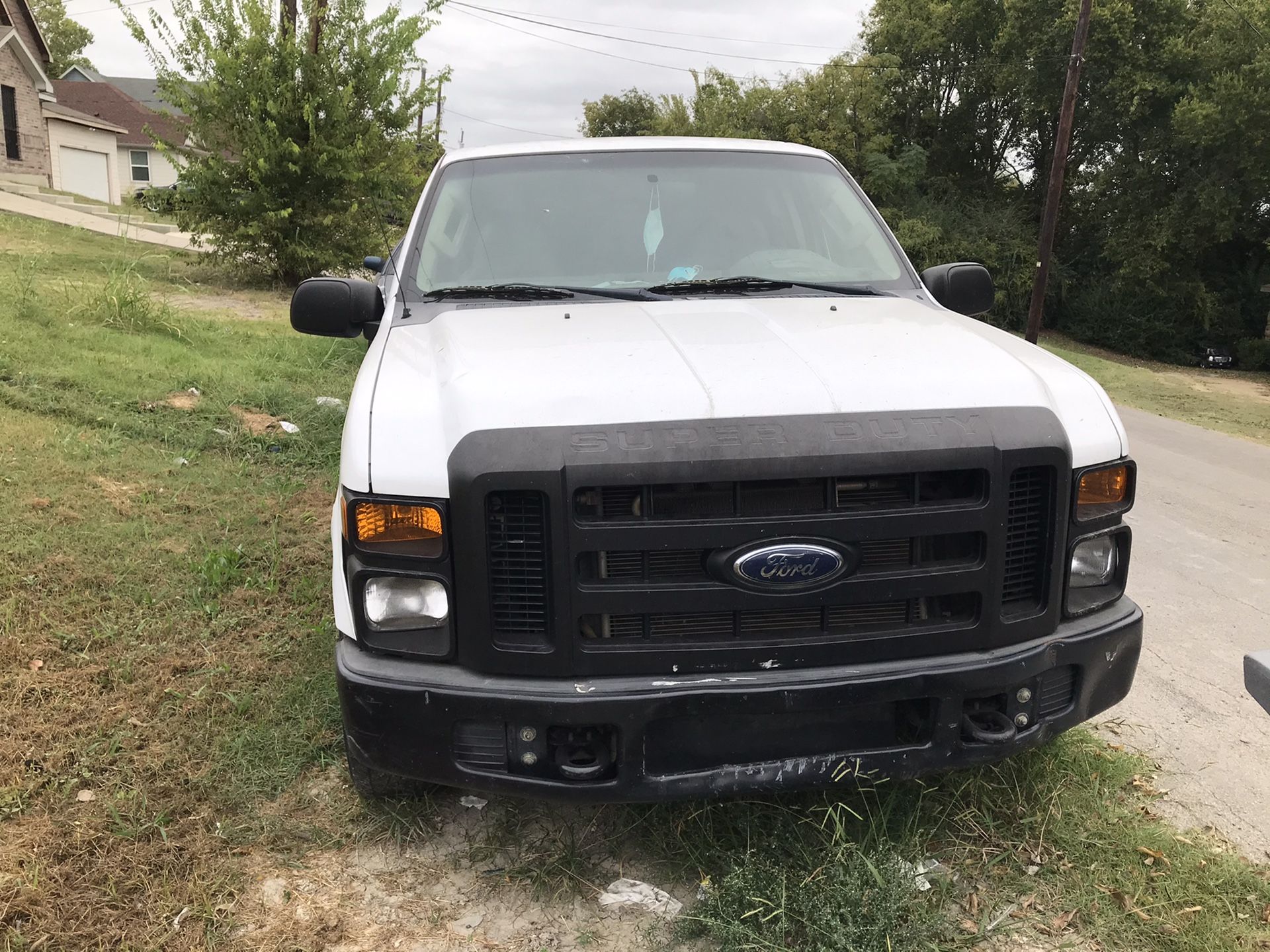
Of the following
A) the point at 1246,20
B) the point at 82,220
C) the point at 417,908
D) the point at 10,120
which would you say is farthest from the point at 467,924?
the point at 10,120

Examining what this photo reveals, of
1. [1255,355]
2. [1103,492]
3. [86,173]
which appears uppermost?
[86,173]

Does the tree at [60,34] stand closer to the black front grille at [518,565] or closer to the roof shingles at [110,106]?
the roof shingles at [110,106]

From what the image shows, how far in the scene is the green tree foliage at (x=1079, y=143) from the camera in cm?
2509

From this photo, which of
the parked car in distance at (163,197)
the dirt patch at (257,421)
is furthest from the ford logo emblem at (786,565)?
the parked car in distance at (163,197)

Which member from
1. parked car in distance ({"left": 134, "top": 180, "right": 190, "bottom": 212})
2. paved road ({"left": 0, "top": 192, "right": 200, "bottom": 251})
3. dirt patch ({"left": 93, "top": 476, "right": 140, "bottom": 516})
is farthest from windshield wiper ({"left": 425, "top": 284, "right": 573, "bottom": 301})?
paved road ({"left": 0, "top": 192, "right": 200, "bottom": 251})

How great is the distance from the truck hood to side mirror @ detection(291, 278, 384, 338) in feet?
1.35

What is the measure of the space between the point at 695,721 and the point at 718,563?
417 mm

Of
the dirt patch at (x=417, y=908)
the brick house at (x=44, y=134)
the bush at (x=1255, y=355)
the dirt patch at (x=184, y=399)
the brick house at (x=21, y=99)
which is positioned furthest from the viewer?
the brick house at (x=44, y=134)

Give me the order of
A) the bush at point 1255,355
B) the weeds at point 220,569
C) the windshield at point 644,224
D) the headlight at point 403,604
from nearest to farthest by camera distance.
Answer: the headlight at point 403,604, the windshield at point 644,224, the weeds at point 220,569, the bush at point 1255,355

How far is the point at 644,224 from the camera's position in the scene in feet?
11.9

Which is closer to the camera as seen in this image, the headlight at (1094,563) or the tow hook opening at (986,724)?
the tow hook opening at (986,724)

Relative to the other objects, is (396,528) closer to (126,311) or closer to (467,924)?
(467,924)

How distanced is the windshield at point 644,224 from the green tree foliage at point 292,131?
34.7 ft

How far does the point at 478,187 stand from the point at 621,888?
254 cm
